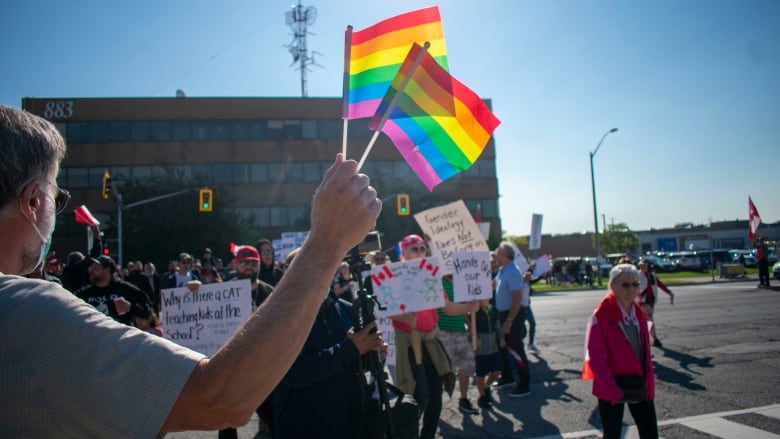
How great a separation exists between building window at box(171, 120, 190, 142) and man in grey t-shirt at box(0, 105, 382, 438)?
40.5 m

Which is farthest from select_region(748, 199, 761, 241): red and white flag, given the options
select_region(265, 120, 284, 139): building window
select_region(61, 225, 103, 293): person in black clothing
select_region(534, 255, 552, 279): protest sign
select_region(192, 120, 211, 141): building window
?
select_region(192, 120, 211, 141): building window

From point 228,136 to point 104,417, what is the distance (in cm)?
4051

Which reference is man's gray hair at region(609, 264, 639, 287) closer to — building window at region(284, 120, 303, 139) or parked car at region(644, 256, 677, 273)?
building window at region(284, 120, 303, 139)

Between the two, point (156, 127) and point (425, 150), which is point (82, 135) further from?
point (425, 150)

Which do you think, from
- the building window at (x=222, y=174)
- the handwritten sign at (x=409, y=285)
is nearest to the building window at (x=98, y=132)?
the building window at (x=222, y=174)

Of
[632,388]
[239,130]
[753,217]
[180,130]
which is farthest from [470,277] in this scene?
[180,130]

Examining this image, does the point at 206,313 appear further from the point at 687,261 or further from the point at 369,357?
the point at 687,261

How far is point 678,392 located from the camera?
→ 6.71 meters

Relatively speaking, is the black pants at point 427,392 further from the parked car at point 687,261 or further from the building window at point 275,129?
the parked car at point 687,261

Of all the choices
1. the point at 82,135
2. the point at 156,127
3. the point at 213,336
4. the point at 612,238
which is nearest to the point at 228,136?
the point at 156,127

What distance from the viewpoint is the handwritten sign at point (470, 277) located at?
6.31 meters

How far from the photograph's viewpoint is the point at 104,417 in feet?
Answer: 3.39

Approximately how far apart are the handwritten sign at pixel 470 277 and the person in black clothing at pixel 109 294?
3.69m

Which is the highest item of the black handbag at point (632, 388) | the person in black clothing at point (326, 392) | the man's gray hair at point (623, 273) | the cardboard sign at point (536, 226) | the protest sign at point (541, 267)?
the cardboard sign at point (536, 226)
